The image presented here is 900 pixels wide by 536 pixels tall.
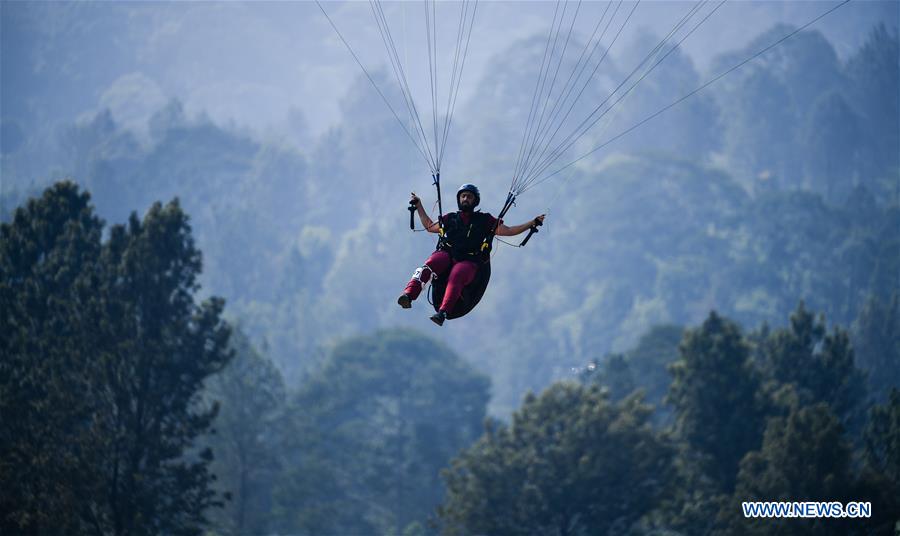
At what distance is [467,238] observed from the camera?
62.4 ft

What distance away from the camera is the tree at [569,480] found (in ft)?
140

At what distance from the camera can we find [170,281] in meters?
42.1


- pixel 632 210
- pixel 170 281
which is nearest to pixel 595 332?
pixel 632 210

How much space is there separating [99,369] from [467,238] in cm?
2304

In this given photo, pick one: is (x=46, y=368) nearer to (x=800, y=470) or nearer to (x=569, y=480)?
(x=569, y=480)

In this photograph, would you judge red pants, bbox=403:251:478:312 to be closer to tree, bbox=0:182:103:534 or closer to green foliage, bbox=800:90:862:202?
tree, bbox=0:182:103:534

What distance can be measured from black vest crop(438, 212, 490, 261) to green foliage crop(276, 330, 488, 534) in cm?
4770

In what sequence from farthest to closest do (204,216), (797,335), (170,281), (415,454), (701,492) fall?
(204,216) < (415,454) < (797,335) < (701,492) < (170,281)

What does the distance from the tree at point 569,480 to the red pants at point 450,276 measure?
2585cm

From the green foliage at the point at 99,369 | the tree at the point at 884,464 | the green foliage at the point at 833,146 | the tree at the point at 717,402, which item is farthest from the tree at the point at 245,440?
the green foliage at the point at 833,146

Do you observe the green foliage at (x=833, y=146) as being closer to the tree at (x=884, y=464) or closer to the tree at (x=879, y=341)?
the tree at (x=879, y=341)

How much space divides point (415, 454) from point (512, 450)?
34.7 meters

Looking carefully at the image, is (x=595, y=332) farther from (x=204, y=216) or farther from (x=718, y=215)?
(x=204, y=216)

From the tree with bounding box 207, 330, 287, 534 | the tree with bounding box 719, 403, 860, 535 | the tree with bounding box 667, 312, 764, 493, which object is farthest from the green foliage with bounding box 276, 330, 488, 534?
the tree with bounding box 719, 403, 860, 535
